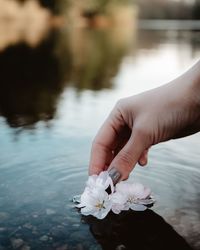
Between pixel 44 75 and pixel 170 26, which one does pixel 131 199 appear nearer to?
pixel 44 75

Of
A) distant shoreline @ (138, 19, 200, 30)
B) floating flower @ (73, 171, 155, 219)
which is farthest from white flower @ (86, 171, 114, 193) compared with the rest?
distant shoreline @ (138, 19, 200, 30)

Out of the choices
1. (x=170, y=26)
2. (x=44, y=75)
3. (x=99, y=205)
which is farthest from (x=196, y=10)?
(x=99, y=205)

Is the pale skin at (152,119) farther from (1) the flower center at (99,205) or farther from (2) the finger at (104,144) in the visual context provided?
(1) the flower center at (99,205)

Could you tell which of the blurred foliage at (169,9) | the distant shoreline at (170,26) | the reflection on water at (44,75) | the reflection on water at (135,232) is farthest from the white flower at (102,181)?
the blurred foliage at (169,9)

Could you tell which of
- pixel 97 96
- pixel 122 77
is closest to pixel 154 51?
pixel 122 77

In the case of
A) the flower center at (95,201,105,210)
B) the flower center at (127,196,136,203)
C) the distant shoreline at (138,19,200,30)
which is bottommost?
the distant shoreline at (138,19,200,30)

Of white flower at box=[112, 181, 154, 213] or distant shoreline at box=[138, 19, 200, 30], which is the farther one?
distant shoreline at box=[138, 19, 200, 30]

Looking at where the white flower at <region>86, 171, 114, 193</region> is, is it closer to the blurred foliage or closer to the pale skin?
the pale skin
